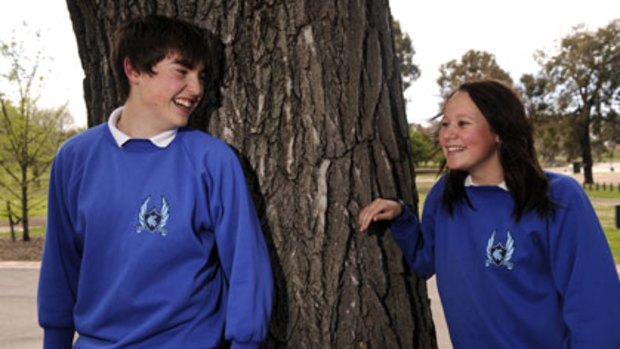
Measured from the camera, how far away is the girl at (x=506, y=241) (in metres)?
2.20

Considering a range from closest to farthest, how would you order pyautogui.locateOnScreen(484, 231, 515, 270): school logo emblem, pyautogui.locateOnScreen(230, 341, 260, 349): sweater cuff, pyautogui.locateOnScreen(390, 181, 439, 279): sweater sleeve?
pyautogui.locateOnScreen(230, 341, 260, 349): sweater cuff, pyautogui.locateOnScreen(484, 231, 515, 270): school logo emblem, pyautogui.locateOnScreen(390, 181, 439, 279): sweater sleeve

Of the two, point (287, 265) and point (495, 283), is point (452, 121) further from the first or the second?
point (287, 265)

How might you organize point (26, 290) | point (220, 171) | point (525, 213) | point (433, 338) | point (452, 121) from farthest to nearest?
1. point (26, 290)
2. point (433, 338)
3. point (452, 121)
4. point (525, 213)
5. point (220, 171)

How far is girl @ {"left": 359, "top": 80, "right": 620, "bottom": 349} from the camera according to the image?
86.5 inches

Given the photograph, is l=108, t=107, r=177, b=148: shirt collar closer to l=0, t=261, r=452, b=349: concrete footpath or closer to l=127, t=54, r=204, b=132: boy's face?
l=127, t=54, r=204, b=132: boy's face

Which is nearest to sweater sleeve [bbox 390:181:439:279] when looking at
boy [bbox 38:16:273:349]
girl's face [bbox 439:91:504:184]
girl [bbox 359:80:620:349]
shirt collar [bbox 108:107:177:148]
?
girl [bbox 359:80:620:349]

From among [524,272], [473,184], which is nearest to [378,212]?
[473,184]

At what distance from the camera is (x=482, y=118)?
96.7 inches

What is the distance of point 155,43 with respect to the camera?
206cm

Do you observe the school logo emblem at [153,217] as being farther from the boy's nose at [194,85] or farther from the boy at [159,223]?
the boy's nose at [194,85]

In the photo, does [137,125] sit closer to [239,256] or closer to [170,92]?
[170,92]

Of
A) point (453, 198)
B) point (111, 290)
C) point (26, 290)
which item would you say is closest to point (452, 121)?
point (453, 198)

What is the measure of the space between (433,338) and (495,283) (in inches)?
24.4

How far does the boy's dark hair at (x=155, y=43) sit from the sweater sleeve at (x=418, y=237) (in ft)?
3.20
